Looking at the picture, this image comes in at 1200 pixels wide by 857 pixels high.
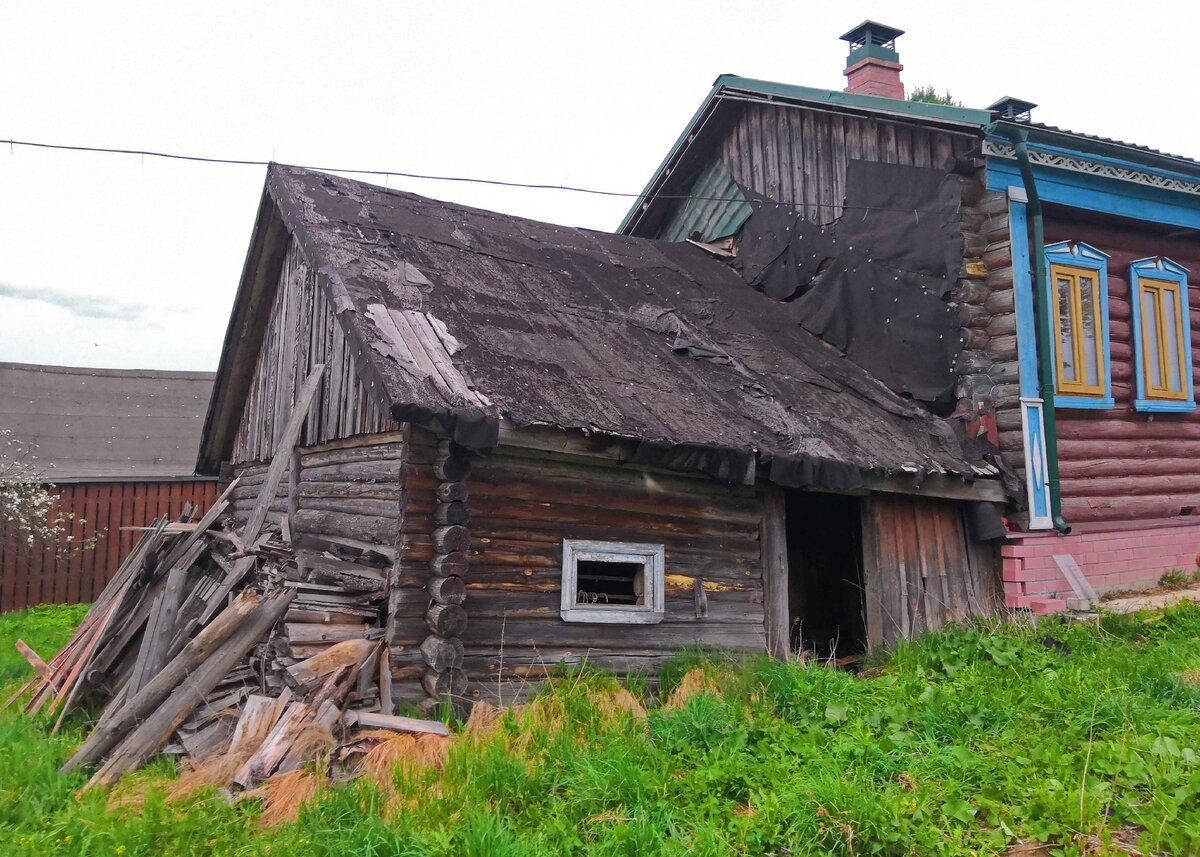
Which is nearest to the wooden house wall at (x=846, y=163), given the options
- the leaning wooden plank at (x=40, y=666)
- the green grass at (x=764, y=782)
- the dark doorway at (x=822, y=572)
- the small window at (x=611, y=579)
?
the dark doorway at (x=822, y=572)

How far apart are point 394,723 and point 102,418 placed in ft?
57.5

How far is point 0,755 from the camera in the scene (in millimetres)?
6922

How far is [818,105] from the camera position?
1186 centimetres

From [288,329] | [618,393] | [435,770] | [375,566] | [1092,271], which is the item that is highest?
[1092,271]

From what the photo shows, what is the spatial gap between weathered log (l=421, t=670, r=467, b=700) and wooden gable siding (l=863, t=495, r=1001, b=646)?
173 inches

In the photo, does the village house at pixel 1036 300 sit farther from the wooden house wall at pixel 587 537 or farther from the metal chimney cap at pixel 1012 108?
the wooden house wall at pixel 587 537

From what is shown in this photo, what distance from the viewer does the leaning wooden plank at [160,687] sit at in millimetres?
6582

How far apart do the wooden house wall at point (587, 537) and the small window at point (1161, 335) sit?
579 centimetres

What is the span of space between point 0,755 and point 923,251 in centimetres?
1000

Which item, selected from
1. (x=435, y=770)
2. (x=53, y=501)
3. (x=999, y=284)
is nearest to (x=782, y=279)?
(x=999, y=284)

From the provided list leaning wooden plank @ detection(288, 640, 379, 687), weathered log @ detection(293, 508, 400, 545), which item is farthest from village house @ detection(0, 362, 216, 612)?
leaning wooden plank @ detection(288, 640, 379, 687)

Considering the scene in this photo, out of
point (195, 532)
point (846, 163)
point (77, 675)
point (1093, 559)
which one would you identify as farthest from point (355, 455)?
point (1093, 559)

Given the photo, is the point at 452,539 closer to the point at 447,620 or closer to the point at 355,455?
the point at 447,620

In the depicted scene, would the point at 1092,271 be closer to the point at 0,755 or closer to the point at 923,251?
the point at 923,251
